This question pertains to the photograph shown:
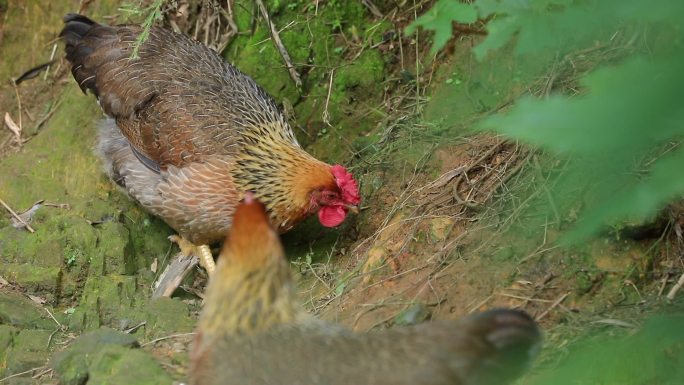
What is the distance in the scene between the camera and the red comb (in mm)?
5445

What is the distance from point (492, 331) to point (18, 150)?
5.33 m

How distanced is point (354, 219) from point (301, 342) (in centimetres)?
308

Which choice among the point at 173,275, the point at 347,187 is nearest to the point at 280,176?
the point at 347,187

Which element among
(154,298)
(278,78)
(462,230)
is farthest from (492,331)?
(278,78)

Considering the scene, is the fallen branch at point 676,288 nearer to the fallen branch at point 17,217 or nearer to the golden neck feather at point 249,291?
the golden neck feather at point 249,291

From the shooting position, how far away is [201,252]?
6.03m

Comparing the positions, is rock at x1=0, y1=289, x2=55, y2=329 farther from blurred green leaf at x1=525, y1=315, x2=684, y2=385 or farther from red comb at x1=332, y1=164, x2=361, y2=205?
blurred green leaf at x1=525, y1=315, x2=684, y2=385

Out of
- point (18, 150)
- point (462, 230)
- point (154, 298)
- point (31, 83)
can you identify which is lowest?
point (154, 298)

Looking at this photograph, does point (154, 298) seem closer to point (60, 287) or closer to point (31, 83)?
point (60, 287)

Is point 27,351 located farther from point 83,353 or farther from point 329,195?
point 329,195

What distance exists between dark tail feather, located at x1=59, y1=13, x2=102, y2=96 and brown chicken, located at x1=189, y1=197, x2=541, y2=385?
3458mm

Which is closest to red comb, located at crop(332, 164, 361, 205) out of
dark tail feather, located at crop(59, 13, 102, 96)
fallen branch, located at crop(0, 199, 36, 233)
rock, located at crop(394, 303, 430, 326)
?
rock, located at crop(394, 303, 430, 326)

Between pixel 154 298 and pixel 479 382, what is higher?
pixel 479 382

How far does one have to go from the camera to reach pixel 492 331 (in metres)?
2.74
